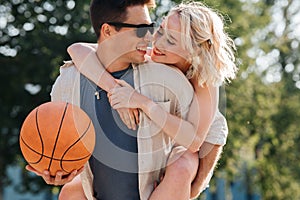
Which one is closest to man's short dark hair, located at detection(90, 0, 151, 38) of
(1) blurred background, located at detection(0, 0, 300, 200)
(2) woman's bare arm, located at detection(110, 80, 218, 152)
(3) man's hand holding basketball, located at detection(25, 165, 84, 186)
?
(2) woman's bare arm, located at detection(110, 80, 218, 152)

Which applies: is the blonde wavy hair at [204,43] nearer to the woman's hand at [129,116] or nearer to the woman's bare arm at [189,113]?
the woman's bare arm at [189,113]

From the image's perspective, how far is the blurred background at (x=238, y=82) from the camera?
20375mm

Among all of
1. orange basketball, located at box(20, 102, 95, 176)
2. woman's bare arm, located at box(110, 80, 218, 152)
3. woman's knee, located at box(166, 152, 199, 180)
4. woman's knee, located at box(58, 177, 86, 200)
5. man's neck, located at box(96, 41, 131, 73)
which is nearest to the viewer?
orange basketball, located at box(20, 102, 95, 176)

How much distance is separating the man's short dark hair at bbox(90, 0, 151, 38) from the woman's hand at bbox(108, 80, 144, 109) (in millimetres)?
444

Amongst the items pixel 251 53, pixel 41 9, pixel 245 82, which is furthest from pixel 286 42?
pixel 41 9

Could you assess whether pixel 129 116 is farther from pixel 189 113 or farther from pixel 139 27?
pixel 139 27

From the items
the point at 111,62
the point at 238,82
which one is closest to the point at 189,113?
the point at 111,62

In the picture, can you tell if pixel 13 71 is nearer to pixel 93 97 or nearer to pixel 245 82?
pixel 245 82

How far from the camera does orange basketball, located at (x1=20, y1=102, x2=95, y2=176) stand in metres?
4.24

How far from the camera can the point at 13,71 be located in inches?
812

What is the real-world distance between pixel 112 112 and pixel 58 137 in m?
0.51

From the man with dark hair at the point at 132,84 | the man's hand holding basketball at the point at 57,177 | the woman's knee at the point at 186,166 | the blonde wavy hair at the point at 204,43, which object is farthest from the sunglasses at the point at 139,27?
the man's hand holding basketball at the point at 57,177

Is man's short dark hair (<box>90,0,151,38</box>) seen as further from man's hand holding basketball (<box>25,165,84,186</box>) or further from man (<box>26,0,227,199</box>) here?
man's hand holding basketball (<box>25,165,84,186</box>)

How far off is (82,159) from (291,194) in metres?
21.5
